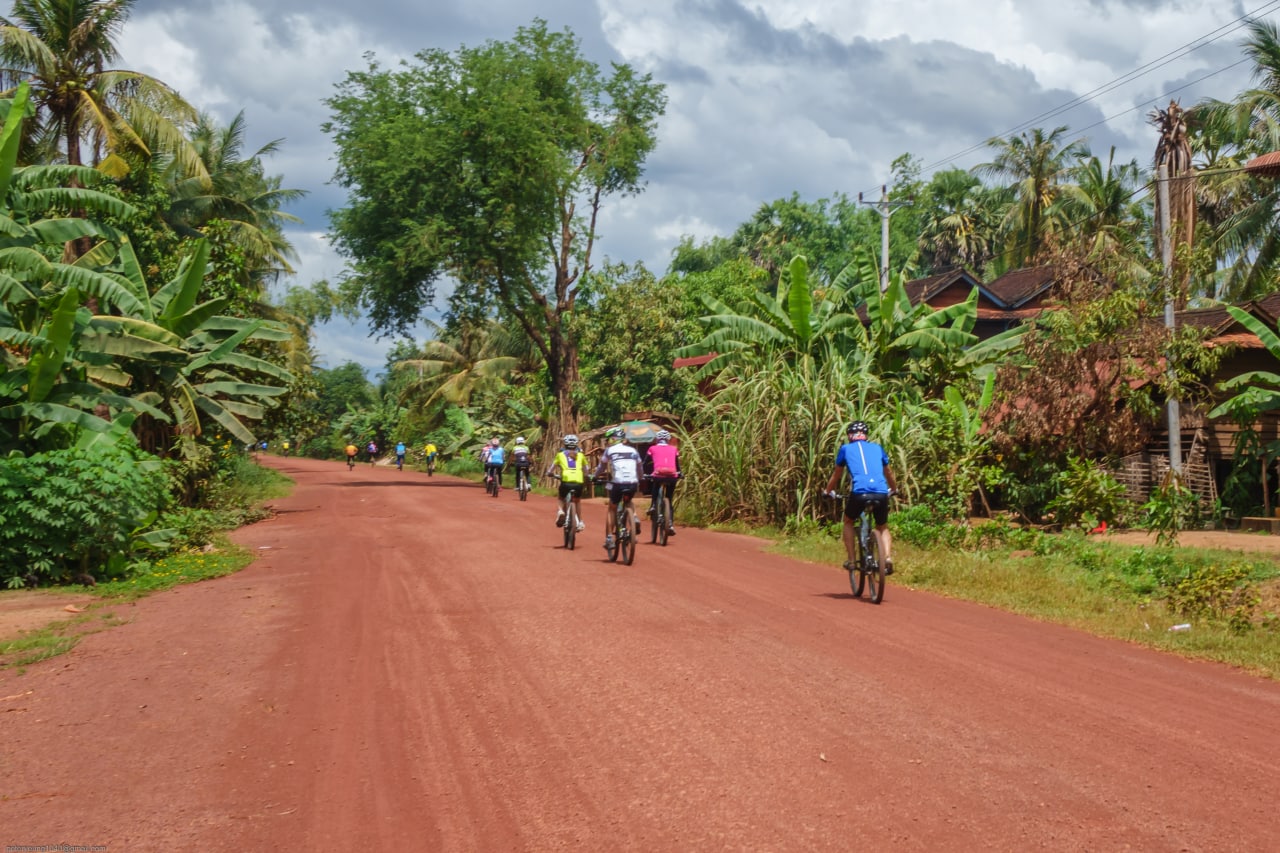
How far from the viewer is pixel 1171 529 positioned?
16.2 metres

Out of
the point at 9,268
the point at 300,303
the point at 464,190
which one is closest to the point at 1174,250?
the point at 9,268

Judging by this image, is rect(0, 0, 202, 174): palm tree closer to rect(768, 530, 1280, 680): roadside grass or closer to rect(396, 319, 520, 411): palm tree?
rect(768, 530, 1280, 680): roadside grass

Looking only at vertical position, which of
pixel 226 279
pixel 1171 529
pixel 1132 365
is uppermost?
pixel 226 279

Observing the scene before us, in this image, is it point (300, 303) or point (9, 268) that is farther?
point (300, 303)

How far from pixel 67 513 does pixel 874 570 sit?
9.41m

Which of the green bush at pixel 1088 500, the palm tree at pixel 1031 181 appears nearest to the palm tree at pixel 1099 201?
the palm tree at pixel 1031 181

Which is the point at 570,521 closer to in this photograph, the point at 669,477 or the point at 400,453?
the point at 669,477

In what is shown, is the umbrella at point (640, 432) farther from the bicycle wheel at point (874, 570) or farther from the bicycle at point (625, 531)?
the bicycle wheel at point (874, 570)

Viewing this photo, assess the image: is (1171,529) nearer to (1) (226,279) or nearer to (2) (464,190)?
(1) (226,279)

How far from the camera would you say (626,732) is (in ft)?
21.3

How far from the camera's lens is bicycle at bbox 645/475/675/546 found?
18094 millimetres

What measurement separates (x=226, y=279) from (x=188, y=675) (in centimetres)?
1818

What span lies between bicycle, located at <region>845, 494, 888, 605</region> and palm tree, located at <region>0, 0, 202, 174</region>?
2082cm

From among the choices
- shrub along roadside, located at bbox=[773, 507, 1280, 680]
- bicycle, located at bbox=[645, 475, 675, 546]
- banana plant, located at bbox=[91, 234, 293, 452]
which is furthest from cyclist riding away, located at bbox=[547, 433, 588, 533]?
banana plant, located at bbox=[91, 234, 293, 452]
